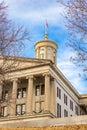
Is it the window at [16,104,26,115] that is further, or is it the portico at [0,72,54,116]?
the window at [16,104,26,115]

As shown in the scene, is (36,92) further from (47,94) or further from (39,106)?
(47,94)

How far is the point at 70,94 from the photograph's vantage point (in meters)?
69.1

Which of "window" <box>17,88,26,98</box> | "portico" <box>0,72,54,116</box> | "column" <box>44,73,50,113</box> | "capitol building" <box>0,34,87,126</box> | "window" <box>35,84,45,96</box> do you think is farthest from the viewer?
"window" <box>17,88,26,98</box>

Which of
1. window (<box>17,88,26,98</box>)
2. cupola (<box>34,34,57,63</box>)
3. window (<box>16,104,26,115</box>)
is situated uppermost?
cupola (<box>34,34,57,63</box>)

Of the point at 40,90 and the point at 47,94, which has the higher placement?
the point at 40,90

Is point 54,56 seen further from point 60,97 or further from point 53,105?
point 53,105

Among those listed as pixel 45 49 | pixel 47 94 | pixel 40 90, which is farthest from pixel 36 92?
pixel 45 49

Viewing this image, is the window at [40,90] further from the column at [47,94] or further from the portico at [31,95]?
the column at [47,94]

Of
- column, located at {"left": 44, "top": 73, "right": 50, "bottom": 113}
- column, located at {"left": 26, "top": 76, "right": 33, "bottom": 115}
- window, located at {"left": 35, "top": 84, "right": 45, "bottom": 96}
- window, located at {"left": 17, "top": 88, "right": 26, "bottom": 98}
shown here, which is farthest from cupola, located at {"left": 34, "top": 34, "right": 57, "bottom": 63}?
column, located at {"left": 44, "top": 73, "right": 50, "bottom": 113}

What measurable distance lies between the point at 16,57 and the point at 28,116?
32994 mm

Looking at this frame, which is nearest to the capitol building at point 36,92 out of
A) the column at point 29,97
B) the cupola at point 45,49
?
the column at point 29,97

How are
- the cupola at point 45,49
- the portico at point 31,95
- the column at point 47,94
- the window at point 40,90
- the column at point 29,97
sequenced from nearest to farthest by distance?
the column at point 47,94 → the column at point 29,97 → the portico at point 31,95 → the window at point 40,90 → the cupola at point 45,49

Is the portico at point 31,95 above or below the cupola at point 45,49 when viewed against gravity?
below

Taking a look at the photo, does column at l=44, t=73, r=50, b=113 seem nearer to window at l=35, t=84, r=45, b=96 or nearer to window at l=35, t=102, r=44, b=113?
window at l=35, t=102, r=44, b=113
